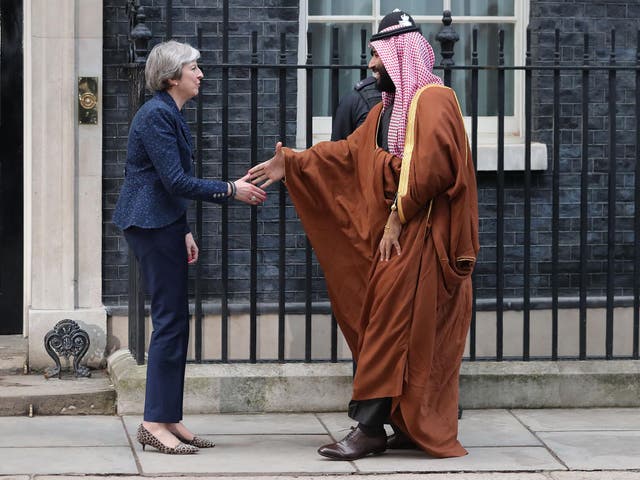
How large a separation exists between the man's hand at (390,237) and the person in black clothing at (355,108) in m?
0.83

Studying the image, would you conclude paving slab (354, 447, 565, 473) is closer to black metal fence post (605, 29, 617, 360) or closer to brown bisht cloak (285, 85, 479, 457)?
brown bisht cloak (285, 85, 479, 457)

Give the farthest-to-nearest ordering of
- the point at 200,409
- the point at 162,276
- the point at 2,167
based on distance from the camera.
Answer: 1. the point at 2,167
2. the point at 200,409
3. the point at 162,276

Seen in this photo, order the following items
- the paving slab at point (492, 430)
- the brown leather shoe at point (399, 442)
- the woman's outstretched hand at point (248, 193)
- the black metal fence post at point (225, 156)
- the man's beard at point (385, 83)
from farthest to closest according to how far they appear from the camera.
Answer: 1. the black metal fence post at point (225, 156)
2. the paving slab at point (492, 430)
3. the brown leather shoe at point (399, 442)
4. the man's beard at point (385, 83)
5. the woman's outstretched hand at point (248, 193)

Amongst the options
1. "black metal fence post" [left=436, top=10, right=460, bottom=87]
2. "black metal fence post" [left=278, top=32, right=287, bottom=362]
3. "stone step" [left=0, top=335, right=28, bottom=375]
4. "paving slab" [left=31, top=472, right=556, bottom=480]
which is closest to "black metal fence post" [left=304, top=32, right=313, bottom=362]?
"black metal fence post" [left=278, top=32, right=287, bottom=362]

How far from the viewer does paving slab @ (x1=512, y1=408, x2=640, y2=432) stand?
741cm

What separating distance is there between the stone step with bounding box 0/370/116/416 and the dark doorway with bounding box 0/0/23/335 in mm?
1156

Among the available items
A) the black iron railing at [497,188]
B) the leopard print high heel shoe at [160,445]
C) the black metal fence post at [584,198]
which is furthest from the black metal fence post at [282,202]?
the black metal fence post at [584,198]

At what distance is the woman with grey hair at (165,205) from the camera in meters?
6.47

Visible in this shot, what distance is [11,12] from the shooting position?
28.8 feet

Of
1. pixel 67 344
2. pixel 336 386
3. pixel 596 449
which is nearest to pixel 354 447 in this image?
pixel 336 386

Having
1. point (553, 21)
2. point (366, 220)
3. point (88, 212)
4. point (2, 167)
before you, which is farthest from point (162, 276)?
point (553, 21)

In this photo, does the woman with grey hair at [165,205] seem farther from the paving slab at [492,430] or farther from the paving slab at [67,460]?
the paving slab at [492,430]

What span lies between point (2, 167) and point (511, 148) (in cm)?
309

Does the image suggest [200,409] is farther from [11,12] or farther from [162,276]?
[11,12]
